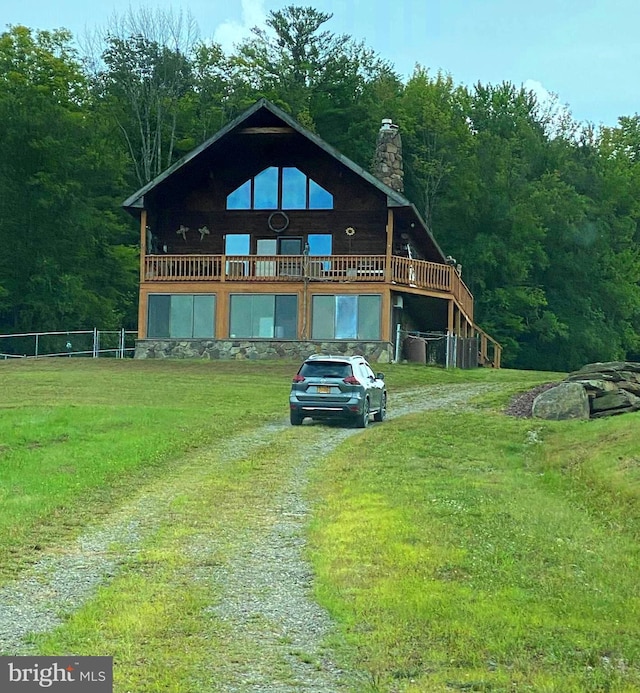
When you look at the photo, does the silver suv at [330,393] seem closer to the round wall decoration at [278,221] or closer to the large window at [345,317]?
the large window at [345,317]

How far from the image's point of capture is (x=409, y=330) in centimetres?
4584

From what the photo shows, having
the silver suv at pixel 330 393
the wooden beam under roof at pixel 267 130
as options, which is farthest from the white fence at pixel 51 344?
the silver suv at pixel 330 393

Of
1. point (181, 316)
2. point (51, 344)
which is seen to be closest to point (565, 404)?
point (181, 316)

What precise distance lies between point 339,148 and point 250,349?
26.6m

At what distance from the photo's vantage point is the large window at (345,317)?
4147 centimetres

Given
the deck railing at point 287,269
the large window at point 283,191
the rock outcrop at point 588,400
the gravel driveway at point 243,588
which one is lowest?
the gravel driveway at point 243,588

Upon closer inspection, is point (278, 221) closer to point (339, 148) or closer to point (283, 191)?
point (283, 191)

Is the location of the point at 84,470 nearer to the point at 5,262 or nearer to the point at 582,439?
the point at 582,439

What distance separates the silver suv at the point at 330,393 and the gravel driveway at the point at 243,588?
27.5 feet

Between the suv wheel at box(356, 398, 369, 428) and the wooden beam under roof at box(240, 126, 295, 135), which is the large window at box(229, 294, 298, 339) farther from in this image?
the suv wheel at box(356, 398, 369, 428)

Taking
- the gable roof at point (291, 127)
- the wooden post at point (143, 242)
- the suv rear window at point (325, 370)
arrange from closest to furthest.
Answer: the suv rear window at point (325, 370) < the gable roof at point (291, 127) < the wooden post at point (143, 242)

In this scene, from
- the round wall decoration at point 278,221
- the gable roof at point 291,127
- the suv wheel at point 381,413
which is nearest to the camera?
the suv wheel at point 381,413

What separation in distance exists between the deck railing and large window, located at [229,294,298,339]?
69 centimetres

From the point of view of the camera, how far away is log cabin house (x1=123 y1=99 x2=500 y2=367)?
4178 centimetres
